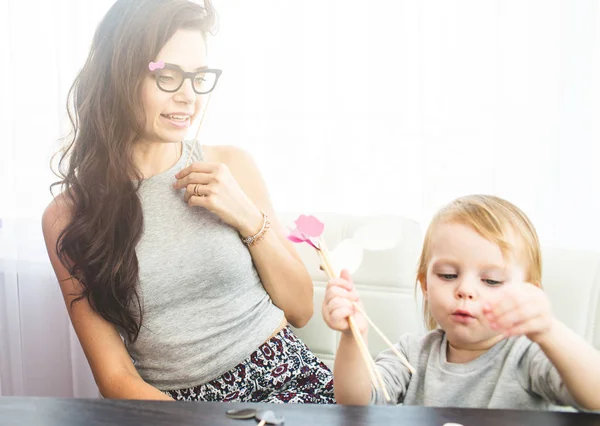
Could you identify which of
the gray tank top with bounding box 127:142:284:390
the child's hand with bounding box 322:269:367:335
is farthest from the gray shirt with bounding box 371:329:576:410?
the gray tank top with bounding box 127:142:284:390

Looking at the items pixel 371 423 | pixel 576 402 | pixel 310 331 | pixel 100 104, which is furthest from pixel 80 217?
pixel 576 402

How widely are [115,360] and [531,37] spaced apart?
1.28 metres

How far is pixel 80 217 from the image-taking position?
4.47 feet

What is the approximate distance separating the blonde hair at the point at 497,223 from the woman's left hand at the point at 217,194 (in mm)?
402

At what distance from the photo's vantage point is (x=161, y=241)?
4.50ft

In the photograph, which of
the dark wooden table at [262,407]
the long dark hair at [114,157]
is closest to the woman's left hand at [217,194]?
the long dark hair at [114,157]

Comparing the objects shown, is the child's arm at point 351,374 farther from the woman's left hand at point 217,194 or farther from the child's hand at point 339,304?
the woman's left hand at point 217,194

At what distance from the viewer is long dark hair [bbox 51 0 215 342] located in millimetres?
1311

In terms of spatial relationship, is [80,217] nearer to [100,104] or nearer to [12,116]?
[100,104]

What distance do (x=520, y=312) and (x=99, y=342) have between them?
0.82 metres

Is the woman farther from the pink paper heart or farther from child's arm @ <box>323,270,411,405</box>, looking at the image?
the pink paper heart

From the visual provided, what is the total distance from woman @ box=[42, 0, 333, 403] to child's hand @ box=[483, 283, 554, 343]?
1.88 ft

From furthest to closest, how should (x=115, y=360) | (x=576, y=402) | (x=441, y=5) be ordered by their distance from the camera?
(x=441, y=5)
(x=115, y=360)
(x=576, y=402)

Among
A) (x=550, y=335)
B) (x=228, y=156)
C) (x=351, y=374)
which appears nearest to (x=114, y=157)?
(x=228, y=156)
